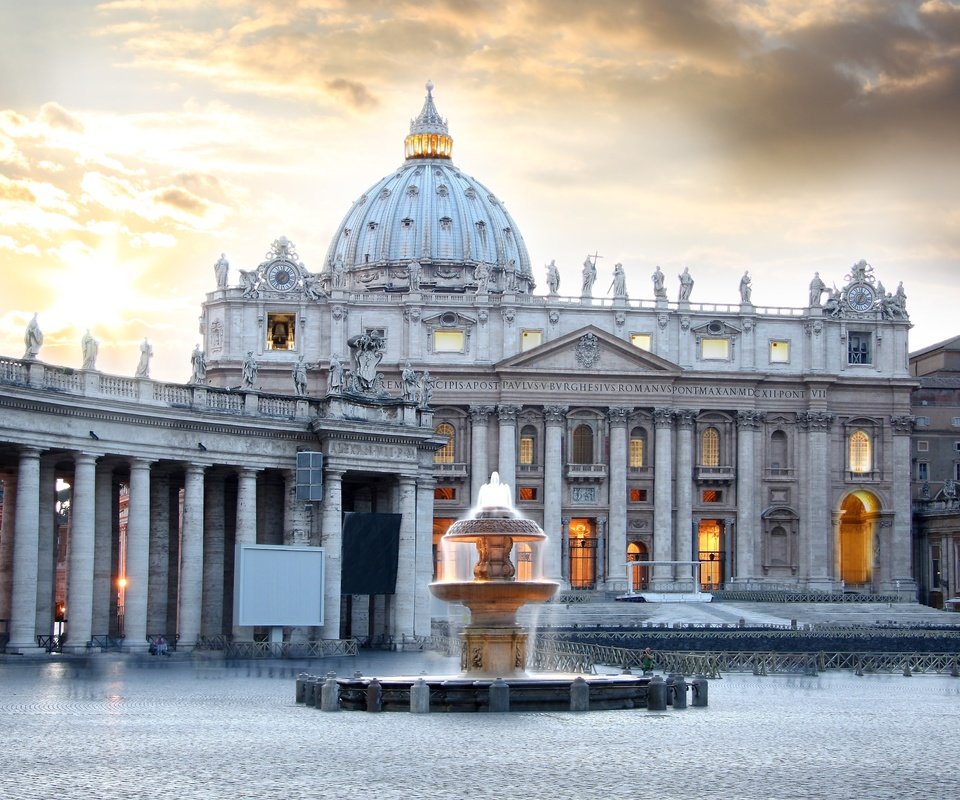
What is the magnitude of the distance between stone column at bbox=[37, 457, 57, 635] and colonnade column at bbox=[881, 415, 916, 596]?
93.8 meters

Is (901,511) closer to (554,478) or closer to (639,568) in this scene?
(639,568)

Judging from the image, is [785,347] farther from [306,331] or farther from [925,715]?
[925,715]

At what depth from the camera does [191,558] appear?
61.3 metres

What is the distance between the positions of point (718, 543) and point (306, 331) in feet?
122

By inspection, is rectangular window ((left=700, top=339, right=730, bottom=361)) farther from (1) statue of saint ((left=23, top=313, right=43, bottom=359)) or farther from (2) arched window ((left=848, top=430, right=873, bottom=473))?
(1) statue of saint ((left=23, top=313, right=43, bottom=359))

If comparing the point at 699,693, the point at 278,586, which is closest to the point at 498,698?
the point at 699,693

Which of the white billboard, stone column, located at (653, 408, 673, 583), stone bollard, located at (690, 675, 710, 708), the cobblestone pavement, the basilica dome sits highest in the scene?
the basilica dome

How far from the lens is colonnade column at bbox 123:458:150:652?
5972 cm

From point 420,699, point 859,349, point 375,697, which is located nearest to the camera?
point 420,699

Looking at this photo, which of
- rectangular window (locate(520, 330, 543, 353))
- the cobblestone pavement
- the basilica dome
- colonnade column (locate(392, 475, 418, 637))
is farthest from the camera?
the basilica dome

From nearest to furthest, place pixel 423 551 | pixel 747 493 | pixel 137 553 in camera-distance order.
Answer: pixel 137 553
pixel 423 551
pixel 747 493

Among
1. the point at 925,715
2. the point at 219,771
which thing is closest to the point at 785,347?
the point at 925,715

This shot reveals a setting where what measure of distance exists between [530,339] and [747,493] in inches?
835

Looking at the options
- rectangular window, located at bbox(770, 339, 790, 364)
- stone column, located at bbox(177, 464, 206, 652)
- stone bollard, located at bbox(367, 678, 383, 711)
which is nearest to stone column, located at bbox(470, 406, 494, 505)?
rectangular window, located at bbox(770, 339, 790, 364)
